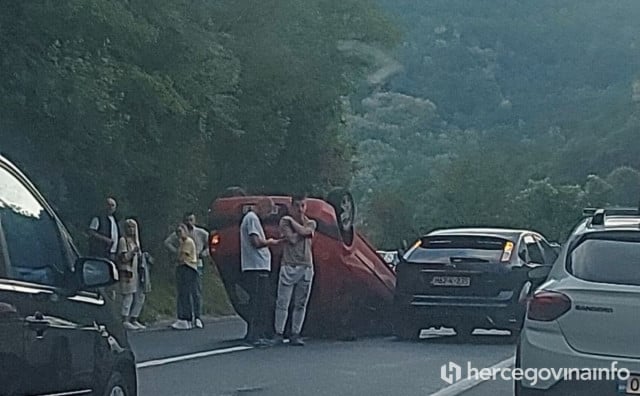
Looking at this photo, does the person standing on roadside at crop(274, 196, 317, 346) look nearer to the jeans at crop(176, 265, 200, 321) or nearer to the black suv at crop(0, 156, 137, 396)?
the jeans at crop(176, 265, 200, 321)

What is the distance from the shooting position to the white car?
915 cm

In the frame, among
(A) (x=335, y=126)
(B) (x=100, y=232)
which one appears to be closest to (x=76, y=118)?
(B) (x=100, y=232)

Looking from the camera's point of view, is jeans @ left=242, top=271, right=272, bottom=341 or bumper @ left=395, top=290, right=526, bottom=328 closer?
jeans @ left=242, top=271, right=272, bottom=341

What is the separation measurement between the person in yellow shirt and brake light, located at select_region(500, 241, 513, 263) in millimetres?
4523

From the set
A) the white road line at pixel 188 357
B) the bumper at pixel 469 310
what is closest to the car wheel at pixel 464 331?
the bumper at pixel 469 310

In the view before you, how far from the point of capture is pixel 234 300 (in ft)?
57.9

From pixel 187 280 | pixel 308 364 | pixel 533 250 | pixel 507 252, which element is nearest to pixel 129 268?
pixel 187 280

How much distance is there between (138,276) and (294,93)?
1186 cm

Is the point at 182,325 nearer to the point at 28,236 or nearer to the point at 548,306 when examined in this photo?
the point at 548,306

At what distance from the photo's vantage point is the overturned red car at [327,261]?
1761 centimetres

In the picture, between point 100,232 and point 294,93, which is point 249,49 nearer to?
point 294,93

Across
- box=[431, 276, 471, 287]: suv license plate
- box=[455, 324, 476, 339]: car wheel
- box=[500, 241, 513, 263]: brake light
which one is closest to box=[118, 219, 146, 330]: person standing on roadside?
box=[431, 276, 471, 287]: suv license plate

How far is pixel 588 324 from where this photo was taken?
9.27 metres

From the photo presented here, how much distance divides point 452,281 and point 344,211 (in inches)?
65.5
